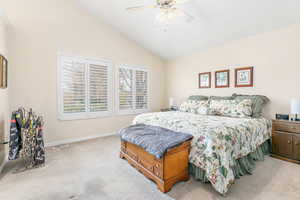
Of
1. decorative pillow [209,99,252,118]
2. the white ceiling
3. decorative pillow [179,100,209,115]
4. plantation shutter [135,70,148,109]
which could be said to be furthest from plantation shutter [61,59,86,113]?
decorative pillow [209,99,252,118]

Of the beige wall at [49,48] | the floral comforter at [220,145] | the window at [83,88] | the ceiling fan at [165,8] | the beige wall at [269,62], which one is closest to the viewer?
the floral comforter at [220,145]

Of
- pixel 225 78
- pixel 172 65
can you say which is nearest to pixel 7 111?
pixel 172 65

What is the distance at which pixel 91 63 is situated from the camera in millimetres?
3910

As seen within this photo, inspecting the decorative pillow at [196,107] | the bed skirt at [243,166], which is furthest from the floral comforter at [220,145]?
the decorative pillow at [196,107]

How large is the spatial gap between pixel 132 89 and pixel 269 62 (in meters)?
3.52

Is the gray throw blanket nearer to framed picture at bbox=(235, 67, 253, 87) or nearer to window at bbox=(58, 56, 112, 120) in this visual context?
window at bbox=(58, 56, 112, 120)

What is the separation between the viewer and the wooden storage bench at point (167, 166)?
5.87 ft

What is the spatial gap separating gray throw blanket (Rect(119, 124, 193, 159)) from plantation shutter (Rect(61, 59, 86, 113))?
6.17ft

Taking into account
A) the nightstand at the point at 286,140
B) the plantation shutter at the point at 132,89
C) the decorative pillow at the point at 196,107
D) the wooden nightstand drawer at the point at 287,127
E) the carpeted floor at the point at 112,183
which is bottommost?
the carpeted floor at the point at 112,183

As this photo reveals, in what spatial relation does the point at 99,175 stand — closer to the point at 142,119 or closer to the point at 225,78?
the point at 142,119

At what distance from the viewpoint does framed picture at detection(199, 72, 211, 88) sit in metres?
4.15

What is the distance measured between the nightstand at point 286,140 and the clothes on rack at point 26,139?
13.8 ft

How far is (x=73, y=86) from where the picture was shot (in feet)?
12.0

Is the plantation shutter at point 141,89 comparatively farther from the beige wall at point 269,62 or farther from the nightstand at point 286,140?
the nightstand at point 286,140
